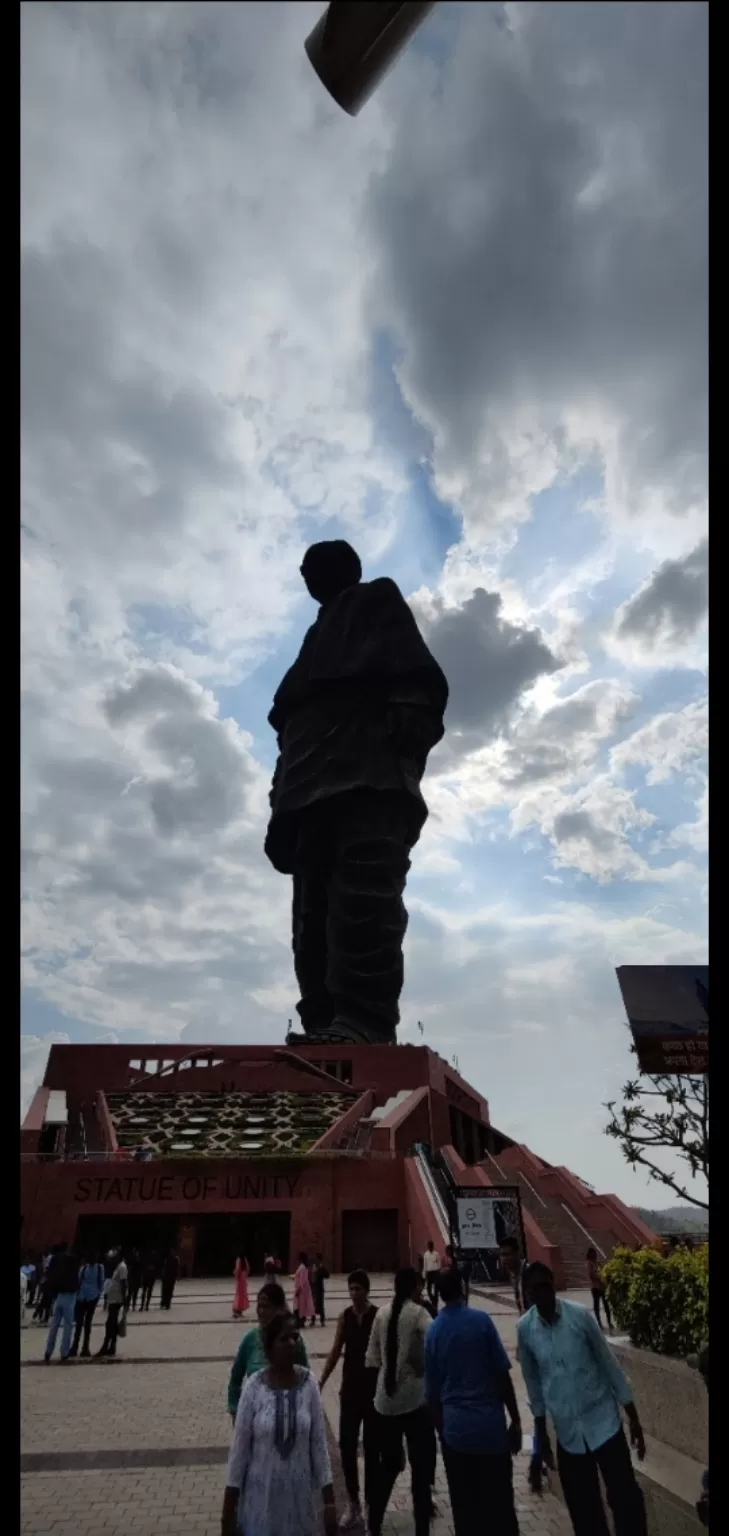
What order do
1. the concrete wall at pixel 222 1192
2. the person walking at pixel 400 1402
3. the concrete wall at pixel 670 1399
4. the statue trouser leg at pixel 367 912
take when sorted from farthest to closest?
the statue trouser leg at pixel 367 912 < the concrete wall at pixel 222 1192 < the concrete wall at pixel 670 1399 < the person walking at pixel 400 1402

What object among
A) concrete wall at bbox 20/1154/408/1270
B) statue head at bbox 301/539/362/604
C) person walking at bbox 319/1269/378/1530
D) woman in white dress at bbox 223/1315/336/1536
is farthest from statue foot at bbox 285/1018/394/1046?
woman in white dress at bbox 223/1315/336/1536

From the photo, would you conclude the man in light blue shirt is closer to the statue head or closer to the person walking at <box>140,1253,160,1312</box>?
the person walking at <box>140,1253,160,1312</box>

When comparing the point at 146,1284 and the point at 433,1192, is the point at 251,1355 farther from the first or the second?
the point at 433,1192

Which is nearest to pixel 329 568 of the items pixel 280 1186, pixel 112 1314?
pixel 280 1186

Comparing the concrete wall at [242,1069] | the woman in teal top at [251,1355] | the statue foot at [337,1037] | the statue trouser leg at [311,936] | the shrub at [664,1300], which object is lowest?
the shrub at [664,1300]

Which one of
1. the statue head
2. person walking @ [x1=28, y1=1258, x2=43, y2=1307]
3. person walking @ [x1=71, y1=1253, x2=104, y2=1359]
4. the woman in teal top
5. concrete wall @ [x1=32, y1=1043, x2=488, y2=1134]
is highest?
the statue head

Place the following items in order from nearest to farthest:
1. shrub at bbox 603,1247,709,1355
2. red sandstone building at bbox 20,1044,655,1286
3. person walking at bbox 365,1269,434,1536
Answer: person walking at bbox 365,1269,434,1536
shrub at bbox 603,1247,709,1355
red sandstone building at bbox 20,1044,655,1286

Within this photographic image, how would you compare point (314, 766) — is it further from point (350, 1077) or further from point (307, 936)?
point (350, 1077)

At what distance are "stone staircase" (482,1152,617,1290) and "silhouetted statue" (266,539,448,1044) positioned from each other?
10.5 m

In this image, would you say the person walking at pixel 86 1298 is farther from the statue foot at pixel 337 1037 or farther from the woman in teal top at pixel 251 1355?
the statue foot at pixel 337 1037

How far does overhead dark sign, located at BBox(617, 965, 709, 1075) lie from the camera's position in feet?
18.1

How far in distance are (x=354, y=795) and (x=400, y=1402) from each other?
23.1m

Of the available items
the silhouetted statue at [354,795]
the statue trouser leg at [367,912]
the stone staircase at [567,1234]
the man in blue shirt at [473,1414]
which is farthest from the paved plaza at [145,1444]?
the silhouetted statue at [354,795]

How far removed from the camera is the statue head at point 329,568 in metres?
30.5
